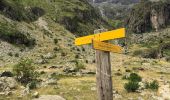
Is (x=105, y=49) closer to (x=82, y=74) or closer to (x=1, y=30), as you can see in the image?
(x=82, y=74)

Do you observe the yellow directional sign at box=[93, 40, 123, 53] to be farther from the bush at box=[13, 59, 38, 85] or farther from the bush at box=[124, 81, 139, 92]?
the bush at box=[13, 59, 38, 85]

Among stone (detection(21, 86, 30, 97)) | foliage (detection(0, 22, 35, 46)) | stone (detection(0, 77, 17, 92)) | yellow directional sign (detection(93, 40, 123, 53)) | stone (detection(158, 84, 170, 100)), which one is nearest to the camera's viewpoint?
yellow directional sign (detection(93, 40, 123, 53))

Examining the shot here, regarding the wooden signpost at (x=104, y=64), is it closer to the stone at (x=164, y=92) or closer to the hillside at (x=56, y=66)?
the hillside at (x=56, y=66)

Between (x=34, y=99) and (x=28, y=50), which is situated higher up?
(x=28, y=50)

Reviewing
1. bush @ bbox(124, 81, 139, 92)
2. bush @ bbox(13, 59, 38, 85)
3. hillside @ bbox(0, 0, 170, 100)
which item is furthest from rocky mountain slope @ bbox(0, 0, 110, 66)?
bush @ bbox(124, 81, 139, 92)

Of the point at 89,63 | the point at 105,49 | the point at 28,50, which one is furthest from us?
the point at 28,50

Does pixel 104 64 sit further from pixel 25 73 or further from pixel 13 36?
pixel 13 36

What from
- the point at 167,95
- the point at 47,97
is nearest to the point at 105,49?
the point at 47,97

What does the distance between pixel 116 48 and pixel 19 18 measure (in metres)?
77.0

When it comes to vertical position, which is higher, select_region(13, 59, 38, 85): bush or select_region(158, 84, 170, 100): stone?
select_region(13, 59, 38, 85): bush

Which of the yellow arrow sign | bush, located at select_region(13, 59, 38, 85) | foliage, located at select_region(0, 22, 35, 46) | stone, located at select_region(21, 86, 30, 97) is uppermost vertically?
foliage, located at select_region(0, 22, 35, 46)

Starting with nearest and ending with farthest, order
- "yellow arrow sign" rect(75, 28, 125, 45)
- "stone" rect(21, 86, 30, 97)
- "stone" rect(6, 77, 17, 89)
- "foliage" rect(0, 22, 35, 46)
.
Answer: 1. "yellow arrow sign" rect(75, 28, 125, 45)
2. "stone" rect(21, 86, 30, 97)
3. "stone" rect(6, 77, 17, 89)
4. "foliage" rect(0, 22, 35, 46)

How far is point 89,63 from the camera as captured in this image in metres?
57.5

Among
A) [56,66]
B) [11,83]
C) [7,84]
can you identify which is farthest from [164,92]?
[56,66]
